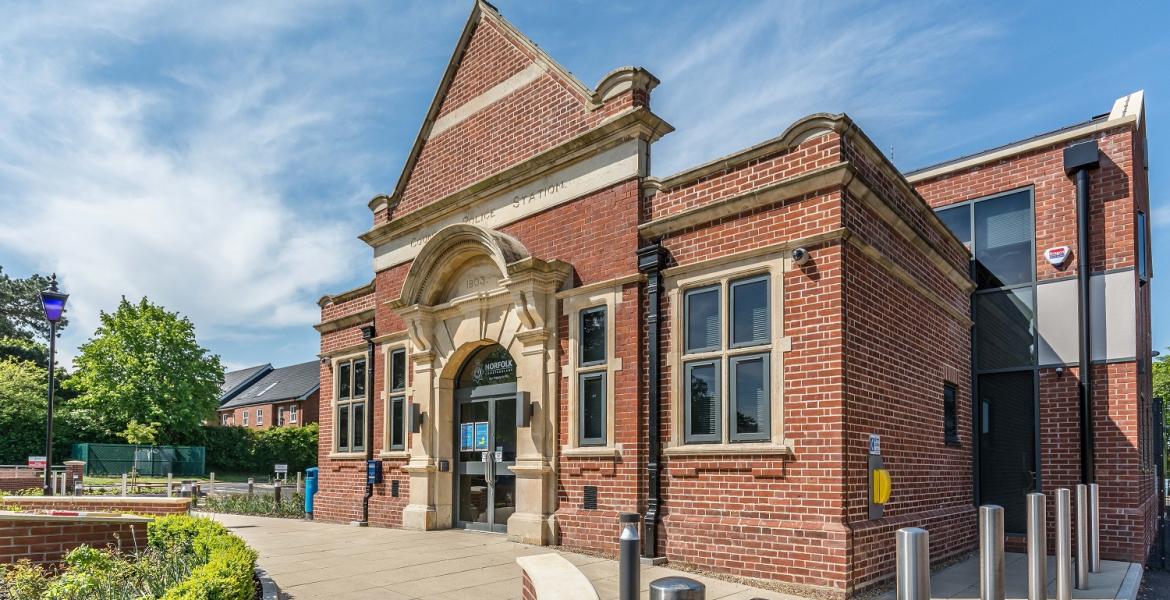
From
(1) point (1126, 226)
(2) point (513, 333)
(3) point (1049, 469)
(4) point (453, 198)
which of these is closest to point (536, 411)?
(2) point (513, 333)

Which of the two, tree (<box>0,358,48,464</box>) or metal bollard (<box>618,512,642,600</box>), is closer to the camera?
metal bollard (<box>618,512,642,600</box>)

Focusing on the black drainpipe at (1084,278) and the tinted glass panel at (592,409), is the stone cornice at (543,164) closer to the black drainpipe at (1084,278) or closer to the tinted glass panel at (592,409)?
the tinted glass panel at (592,409)

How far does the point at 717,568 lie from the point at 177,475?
39519 mm

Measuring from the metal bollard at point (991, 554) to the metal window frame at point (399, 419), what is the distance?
1053 cm

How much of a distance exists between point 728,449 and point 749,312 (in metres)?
1.58

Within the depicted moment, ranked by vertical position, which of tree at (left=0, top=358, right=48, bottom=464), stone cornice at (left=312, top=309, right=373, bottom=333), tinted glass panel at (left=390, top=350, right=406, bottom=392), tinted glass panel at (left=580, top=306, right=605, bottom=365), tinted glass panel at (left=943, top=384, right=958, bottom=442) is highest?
stone cornice at (left=312, top=309, right=373, bottom=333)

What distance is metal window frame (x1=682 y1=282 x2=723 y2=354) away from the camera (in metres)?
9.28

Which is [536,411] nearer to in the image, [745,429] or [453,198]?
[745,429]

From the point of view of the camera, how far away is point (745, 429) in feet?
29.2

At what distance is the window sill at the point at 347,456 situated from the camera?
15.5 meters

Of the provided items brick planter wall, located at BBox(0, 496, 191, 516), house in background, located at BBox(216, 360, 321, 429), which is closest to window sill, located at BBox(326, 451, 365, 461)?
brick planter wall, located at BBox(0, 496, 191, 516)

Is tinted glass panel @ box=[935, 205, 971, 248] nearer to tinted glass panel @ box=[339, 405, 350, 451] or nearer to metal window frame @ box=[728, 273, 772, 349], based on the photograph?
metal window frame @ box=[728, 273, 772, 349]

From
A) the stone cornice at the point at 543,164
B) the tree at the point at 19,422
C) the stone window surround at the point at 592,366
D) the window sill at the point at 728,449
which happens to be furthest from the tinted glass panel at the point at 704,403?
the tree at the point at 19,422

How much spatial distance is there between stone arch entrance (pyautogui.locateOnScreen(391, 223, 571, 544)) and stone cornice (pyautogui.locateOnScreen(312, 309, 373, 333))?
234cm
